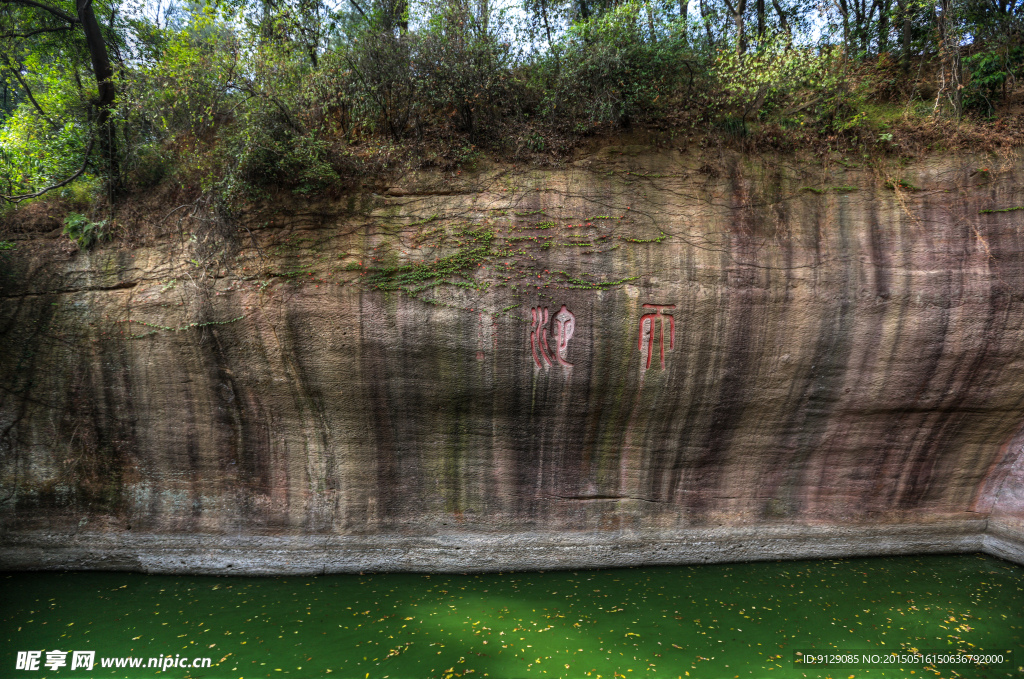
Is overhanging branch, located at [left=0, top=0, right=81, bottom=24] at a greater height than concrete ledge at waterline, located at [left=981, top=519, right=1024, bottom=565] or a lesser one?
greater

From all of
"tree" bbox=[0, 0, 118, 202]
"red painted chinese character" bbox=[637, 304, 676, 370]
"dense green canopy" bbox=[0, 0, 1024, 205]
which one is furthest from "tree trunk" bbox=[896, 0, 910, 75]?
"tree" bbox=[0, 0, 118, 202]

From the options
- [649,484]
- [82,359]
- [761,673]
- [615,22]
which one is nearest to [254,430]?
[82,359]

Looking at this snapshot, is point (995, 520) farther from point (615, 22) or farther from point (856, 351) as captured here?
point (615, 22)

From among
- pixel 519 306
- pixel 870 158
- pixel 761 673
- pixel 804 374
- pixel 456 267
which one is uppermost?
pixel 870 158

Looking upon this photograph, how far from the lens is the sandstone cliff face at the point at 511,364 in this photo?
5.71 m

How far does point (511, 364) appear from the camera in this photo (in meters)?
5.74

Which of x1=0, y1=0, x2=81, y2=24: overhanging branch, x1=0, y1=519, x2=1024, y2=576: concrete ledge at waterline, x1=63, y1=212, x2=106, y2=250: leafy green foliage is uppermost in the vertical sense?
x1=0, y1=0, x2=81, y2=24: overhanging branch

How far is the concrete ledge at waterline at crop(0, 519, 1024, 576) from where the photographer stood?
6.03 metres

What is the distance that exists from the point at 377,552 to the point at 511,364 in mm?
2926

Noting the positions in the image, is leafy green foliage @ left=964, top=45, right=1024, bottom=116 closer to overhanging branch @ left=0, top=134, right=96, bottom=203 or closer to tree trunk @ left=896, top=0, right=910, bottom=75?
tree trunk @ left=896, top=0, right=910, bottom=75

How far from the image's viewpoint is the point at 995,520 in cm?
653

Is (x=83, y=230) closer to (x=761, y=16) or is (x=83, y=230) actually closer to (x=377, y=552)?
(x=377, y=552)

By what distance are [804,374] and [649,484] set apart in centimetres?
231

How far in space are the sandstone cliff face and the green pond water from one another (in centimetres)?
45
